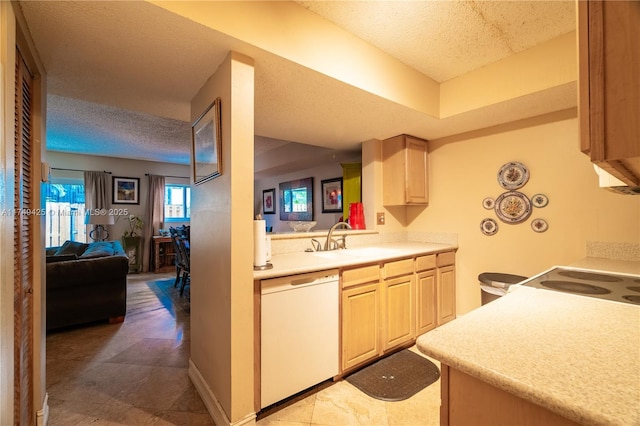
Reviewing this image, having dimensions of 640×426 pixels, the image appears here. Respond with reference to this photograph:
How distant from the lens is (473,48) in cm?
189

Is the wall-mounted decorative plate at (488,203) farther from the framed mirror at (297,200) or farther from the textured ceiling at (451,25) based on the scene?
the framed mirror at (297,200)

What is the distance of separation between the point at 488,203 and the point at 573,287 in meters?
1.56

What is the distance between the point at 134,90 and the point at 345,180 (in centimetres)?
243

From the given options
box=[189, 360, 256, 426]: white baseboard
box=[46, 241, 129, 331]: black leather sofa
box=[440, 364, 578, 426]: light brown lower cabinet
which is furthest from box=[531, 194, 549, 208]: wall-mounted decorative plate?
box=[46, 241, 129, 331]: black leather sofa

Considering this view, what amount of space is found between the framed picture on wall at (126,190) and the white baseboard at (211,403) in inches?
205

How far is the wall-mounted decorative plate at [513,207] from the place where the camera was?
8.07ft

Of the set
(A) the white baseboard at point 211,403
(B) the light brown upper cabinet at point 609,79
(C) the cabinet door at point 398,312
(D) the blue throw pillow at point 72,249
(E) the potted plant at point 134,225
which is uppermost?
(B) the light brown upper cabinet at point 609,79

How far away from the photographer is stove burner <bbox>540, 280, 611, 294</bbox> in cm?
118

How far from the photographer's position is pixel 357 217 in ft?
10.1

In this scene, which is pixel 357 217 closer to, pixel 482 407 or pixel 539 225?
pixel 539 225

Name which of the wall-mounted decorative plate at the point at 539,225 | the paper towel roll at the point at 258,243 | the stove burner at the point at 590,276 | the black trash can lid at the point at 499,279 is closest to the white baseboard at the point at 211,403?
the paper towel roll at the point at 258,243

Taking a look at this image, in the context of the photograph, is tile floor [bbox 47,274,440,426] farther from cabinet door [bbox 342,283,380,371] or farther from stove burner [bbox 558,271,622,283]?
stove burner [bbox 558,271,622,283]

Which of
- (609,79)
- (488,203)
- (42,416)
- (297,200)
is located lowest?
(42,416)

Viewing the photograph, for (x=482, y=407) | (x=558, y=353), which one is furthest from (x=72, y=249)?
(x=558, y=353)
